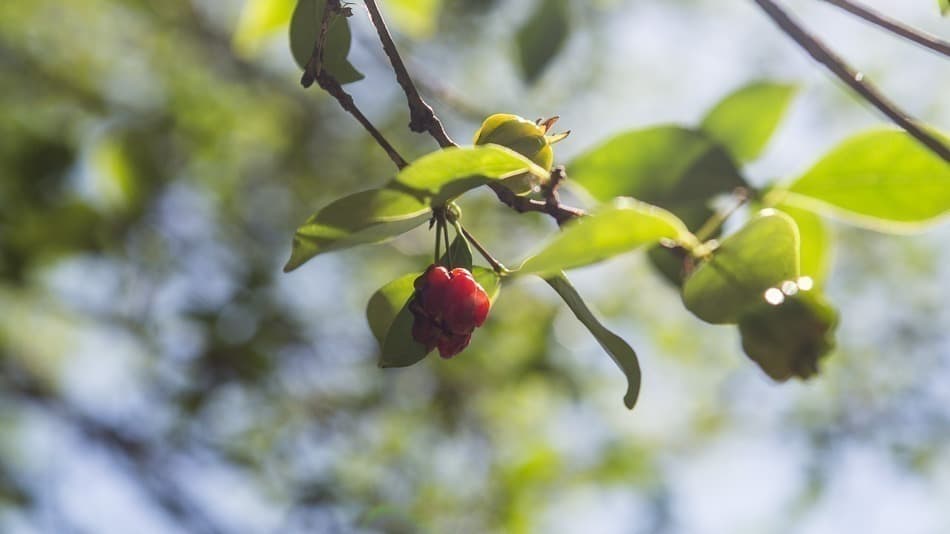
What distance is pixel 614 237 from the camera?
1.87 ft

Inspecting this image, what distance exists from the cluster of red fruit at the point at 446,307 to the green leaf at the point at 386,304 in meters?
0.04

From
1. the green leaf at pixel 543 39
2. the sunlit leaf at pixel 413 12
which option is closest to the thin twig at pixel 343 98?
the green leaf at pixel 543 39

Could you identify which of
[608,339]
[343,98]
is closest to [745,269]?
[608,339]

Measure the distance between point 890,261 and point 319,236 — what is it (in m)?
3.86

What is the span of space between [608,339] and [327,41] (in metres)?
0.36

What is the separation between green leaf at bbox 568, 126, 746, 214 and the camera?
100 cm

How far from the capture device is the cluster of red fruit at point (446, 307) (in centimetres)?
72

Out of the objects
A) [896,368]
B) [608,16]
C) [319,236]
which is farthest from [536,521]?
[319,236]

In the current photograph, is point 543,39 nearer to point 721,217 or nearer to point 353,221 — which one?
point 721,217

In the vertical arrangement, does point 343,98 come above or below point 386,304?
above

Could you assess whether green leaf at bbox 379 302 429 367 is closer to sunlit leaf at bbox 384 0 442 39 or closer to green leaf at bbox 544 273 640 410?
green leaf at bbox 544 273 640 410

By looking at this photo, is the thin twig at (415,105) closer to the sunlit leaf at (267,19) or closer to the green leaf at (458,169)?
the green leaf at (458,169)

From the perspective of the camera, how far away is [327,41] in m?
0.84

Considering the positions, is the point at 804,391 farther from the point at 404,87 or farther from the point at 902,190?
the point at 404,87
